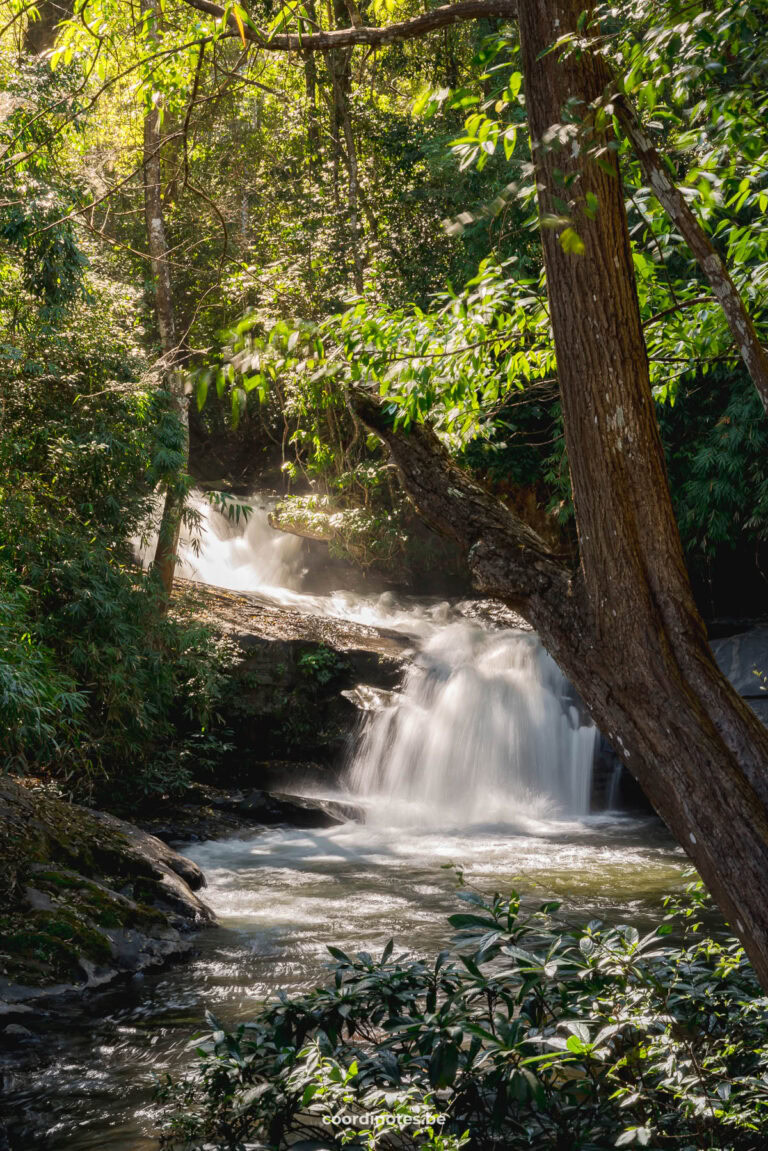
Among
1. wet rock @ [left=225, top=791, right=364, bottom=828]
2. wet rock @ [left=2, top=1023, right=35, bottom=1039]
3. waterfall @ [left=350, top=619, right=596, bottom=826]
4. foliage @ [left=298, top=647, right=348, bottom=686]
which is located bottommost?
wet rock @ [left=2, top=1023, right=35, bottom=1039]

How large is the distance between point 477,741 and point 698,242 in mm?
9684

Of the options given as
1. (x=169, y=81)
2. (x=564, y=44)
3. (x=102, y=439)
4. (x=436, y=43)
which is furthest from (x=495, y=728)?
(x=436, y=43)

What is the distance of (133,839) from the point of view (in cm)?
725

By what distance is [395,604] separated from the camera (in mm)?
16219

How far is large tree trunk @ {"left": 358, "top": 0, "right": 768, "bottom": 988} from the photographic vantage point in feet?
8.28

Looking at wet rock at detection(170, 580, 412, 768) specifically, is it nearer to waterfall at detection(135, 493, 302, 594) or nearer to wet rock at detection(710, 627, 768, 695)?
waterfall at detection(135, 493, 302, 594)

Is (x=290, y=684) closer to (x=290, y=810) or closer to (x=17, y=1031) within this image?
(x=290, y=810)

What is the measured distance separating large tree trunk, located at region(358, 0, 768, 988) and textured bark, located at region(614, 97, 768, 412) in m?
0.10

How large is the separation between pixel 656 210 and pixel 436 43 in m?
13.0

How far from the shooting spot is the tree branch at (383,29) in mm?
3141

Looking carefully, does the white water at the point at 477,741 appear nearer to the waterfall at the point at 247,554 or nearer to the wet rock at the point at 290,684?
the wet rock at the point at 290,684

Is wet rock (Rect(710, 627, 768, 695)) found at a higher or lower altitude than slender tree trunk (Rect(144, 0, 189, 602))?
lower

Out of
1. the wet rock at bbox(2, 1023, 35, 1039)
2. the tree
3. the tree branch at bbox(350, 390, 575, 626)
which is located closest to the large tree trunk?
the tree

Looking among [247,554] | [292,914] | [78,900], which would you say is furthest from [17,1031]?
[247,554]
